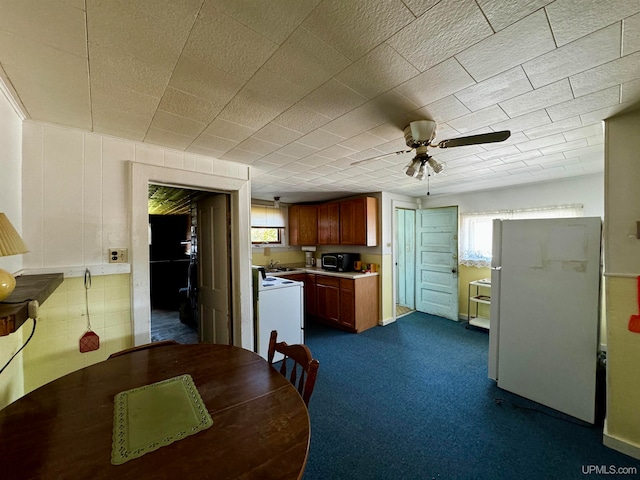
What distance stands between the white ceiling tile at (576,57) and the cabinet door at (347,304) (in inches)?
124

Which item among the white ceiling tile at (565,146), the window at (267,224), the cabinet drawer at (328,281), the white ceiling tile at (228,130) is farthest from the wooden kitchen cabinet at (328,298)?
the white ceiling tile at (565,146)

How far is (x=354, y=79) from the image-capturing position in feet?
4.16

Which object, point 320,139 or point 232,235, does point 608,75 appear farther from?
point 232,235

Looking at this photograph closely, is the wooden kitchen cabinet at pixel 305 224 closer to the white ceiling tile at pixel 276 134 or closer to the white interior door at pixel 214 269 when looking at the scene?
the white interior door at pixel 214 269

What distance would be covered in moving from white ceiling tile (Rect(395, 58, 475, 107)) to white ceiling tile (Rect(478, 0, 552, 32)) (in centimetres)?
22

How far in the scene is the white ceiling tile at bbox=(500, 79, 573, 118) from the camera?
4.51 feet

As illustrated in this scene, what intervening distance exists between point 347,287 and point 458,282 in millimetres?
1974

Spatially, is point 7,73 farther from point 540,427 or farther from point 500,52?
point 540,427

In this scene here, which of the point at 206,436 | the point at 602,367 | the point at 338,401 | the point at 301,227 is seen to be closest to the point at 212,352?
the point at 206,436

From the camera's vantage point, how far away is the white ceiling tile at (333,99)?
1.34 m

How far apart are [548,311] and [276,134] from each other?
2697mm

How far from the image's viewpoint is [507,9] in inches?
34.9

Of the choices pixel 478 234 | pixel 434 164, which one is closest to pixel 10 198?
pixel 434 164

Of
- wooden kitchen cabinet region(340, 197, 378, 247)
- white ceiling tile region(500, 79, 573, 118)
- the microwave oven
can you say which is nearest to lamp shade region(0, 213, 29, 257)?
white ceiling tile region(500, 79, 573, 118)
